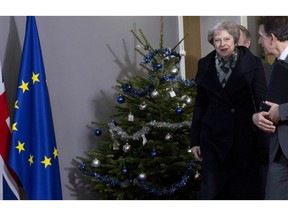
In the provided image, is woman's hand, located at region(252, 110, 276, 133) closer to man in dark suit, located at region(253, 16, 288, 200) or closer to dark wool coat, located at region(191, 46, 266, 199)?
man in dark suit, located at region(253, 16, 288, 200)

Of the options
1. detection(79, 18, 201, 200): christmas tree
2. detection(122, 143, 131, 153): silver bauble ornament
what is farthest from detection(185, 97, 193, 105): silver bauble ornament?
detection(122, 143, 131, 153): silver bauble ornament

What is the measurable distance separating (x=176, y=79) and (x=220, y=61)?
3.24ft

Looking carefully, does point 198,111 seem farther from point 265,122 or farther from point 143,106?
point 143,106

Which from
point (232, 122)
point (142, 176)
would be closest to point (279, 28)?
point (232, 122)

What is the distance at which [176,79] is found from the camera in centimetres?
398

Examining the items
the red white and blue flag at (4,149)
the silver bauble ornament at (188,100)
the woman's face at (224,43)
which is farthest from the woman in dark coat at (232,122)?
the red white and blue flag at (4,149)

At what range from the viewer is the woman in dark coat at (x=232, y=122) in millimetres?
2920

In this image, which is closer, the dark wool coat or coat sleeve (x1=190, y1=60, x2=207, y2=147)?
the dark wool coat

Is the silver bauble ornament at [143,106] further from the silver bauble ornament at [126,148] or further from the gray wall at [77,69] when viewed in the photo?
the gray wall at [77,69]

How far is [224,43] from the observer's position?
2.93 m

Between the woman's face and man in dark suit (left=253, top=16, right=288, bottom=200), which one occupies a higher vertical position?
the woman's face

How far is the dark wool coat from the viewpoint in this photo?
2914 mm

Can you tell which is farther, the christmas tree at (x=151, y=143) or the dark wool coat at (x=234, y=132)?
the christmas tree at (x=151, y=143)

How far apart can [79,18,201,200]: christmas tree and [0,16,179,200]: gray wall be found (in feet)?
0.99
